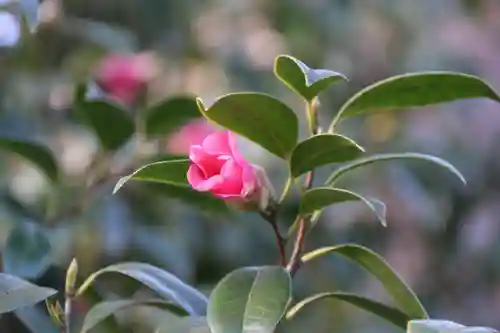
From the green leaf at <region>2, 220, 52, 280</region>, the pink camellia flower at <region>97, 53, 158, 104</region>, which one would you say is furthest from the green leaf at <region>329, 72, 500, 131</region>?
the pink camellia flower at <region>97, 53, 158, 104</region>

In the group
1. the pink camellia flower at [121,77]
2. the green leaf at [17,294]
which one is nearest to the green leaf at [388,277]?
the green leaf at [17,294]

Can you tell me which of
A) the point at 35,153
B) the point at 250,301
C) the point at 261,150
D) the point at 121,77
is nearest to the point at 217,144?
the point at 250,301

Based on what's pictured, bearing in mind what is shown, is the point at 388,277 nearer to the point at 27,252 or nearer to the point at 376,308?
the point at 376,308

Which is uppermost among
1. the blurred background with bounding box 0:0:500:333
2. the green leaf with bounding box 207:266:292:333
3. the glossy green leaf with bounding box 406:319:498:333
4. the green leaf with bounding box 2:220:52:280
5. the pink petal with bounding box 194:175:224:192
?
the pink petal with bounding box 194:175:224:192

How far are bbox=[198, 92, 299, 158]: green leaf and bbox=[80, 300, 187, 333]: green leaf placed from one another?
16 centimetres

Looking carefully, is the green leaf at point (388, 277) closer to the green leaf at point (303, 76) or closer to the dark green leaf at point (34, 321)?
the green leaf at point (303, 76)

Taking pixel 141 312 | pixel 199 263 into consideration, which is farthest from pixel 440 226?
pixel 141 312

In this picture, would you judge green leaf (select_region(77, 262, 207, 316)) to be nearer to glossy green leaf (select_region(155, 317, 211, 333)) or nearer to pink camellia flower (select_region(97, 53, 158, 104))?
glossy green leaf (select_region(155, 317, 211, 333))

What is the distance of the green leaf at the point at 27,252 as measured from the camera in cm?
82

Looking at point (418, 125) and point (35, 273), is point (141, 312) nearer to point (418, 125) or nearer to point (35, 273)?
point (35, 273)

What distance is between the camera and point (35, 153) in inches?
38.2

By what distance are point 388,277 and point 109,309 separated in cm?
23

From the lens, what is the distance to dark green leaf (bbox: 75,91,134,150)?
0.96m

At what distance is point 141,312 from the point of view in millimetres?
1156
